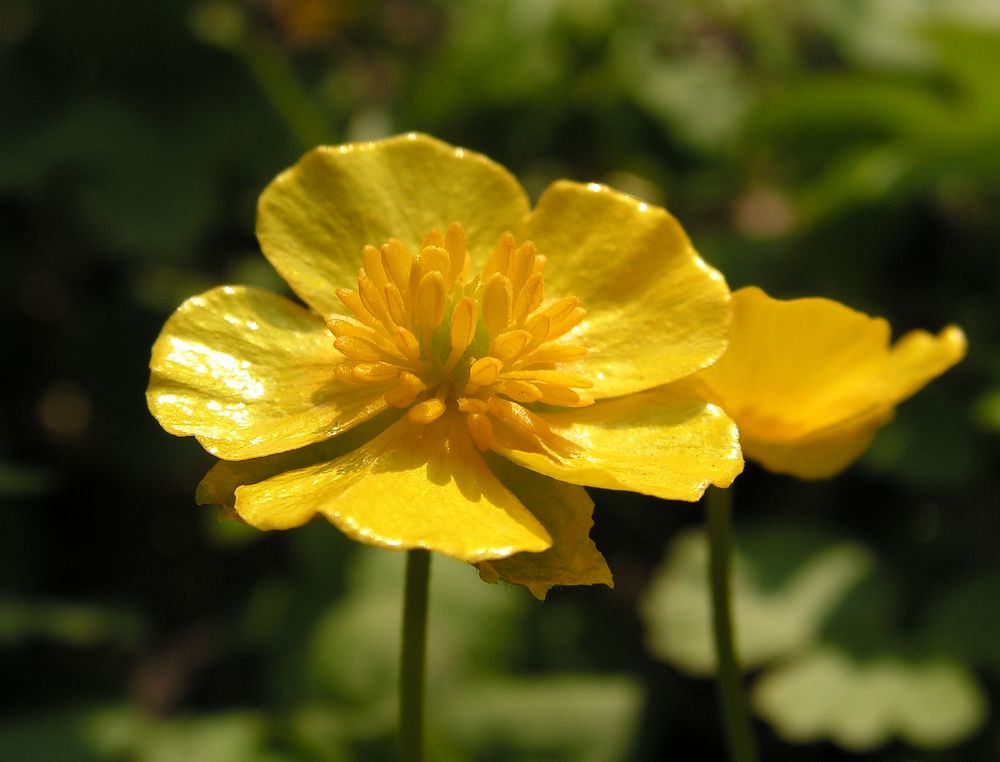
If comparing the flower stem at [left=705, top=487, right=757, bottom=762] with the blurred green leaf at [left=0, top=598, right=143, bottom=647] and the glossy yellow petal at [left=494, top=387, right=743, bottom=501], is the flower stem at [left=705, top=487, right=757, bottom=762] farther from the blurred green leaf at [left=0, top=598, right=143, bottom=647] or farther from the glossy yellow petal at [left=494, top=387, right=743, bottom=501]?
the blurred green leaf at [left=0, top=598, right=143, bottom=647]

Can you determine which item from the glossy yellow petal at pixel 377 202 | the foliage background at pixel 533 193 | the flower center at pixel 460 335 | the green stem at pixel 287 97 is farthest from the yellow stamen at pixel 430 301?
the green stem at pixel 287 97

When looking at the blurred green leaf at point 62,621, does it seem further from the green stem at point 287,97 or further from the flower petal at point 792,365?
the flower petal at point 792,365

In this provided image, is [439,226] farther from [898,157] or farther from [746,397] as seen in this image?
[898,157]

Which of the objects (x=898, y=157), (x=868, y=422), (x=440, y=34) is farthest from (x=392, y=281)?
(x=440, y=34)

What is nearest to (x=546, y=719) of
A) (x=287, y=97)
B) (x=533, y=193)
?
(x=533, y=193)

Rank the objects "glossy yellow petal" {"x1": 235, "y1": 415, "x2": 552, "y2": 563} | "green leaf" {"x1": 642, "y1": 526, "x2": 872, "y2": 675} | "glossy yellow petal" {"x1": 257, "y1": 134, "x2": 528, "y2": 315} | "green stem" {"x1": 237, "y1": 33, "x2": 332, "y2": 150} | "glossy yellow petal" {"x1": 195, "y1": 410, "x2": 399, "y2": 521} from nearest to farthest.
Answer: "glossy yellow petal" {"x1": 235, "y1": 415, "x2": 552, "y2": 563}
"glossy yellow petal" {"x1": 195, "y1": 410, "x2": 399, "y2": 521}
"glossy yellow petal" {"x1": 257, "y1": 134, "x2": 528, "y2": 315}
"green leaf" {"x1": 642, "y1": 526, "x2": 872, "y2": 675}
"green stem" {"x1": 237, "y1": 33, "x2": 332, "y2": 150}

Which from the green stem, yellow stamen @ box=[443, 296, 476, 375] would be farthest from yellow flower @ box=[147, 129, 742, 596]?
the green stem

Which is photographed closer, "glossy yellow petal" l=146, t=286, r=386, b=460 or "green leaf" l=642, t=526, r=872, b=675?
"glossy yellow petal" l=146, t=286, r=386, b=460

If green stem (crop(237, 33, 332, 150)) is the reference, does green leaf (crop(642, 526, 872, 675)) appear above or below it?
below

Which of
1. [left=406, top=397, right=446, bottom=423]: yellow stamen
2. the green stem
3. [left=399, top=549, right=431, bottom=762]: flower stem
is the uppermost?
the green stem
